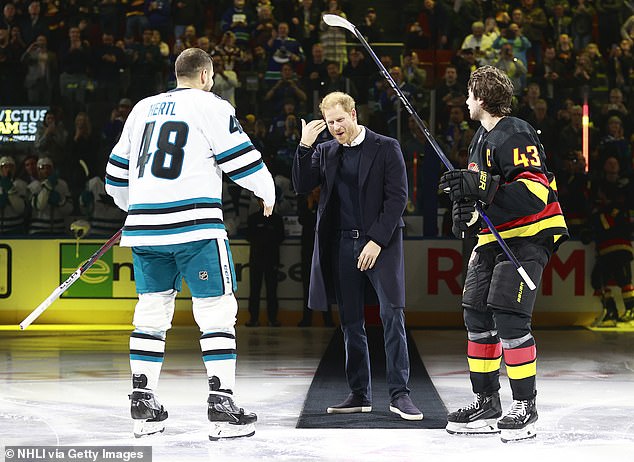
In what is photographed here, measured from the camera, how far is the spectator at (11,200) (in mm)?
13695

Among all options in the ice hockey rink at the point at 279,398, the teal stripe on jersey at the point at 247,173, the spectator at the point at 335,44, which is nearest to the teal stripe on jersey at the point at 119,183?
the teal stripe on jersey at the point at 247,173

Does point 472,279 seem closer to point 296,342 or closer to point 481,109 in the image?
point 481,109

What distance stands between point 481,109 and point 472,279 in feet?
3.01

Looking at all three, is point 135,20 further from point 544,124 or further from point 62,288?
point 62,288

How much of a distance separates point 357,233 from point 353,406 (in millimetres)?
1049

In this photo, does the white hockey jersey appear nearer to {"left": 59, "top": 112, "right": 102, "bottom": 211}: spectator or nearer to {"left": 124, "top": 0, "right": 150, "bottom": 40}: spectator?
{"left": 59, "top": 112, "right": 102, "bottom": 211}: spectator

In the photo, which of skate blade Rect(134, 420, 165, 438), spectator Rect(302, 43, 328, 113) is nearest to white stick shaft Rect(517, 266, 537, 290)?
skate blade Rect(134, 420, 165, 438)

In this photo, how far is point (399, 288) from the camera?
6.52m

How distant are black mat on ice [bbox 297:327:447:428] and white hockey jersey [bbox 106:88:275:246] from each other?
1407 mm

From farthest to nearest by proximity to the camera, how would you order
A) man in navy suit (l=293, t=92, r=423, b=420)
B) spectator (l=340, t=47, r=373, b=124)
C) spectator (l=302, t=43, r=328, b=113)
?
spectator (l=302, t=43, r=328, b=113)
spectator (l=340, t=47, r=373, b=124)
man in navy suit (l=293, t=92, r=423, b=420)

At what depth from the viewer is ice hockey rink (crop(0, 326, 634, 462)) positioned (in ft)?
18.3

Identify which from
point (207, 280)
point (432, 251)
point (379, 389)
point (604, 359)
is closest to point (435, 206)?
point (432, 251)

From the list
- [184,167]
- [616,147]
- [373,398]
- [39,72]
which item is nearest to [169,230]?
[184,167]

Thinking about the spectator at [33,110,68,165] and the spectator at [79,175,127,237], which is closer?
the spectator at [79,175,127,237]
